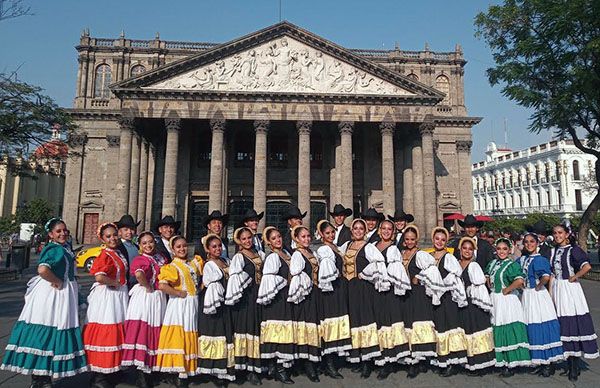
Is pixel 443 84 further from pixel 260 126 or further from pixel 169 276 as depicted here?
pixel 169 276

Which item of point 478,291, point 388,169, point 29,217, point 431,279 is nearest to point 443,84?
point 388,169

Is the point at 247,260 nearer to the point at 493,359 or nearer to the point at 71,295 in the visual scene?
the point at 71,295

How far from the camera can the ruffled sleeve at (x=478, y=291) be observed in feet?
20.4

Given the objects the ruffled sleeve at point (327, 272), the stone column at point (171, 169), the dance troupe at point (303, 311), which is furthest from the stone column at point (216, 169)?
the ruffled sleeve at point (327, 272)

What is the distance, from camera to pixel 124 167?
28.4m

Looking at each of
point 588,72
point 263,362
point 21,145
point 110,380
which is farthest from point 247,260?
point 588,72

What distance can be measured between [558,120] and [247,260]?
22.4m

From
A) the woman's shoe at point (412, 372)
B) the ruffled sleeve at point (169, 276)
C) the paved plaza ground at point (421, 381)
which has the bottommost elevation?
the paved plaza ground at point (421, 381)

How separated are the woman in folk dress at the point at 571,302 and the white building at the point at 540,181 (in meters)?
56.6

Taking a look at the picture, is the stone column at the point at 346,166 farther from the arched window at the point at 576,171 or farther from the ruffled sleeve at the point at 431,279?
the arched window at the point at 576,171

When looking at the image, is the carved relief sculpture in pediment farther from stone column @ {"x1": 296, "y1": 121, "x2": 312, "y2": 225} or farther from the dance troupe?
the dance troupe

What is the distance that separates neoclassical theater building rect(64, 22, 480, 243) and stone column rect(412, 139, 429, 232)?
10cm

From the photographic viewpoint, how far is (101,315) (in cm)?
555

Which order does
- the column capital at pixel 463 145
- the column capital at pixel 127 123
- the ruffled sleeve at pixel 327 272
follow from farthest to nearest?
the column capital at pixel 463 145, the column capital at pixel 127 123, the ruffled sleeve at pixel 327 272
